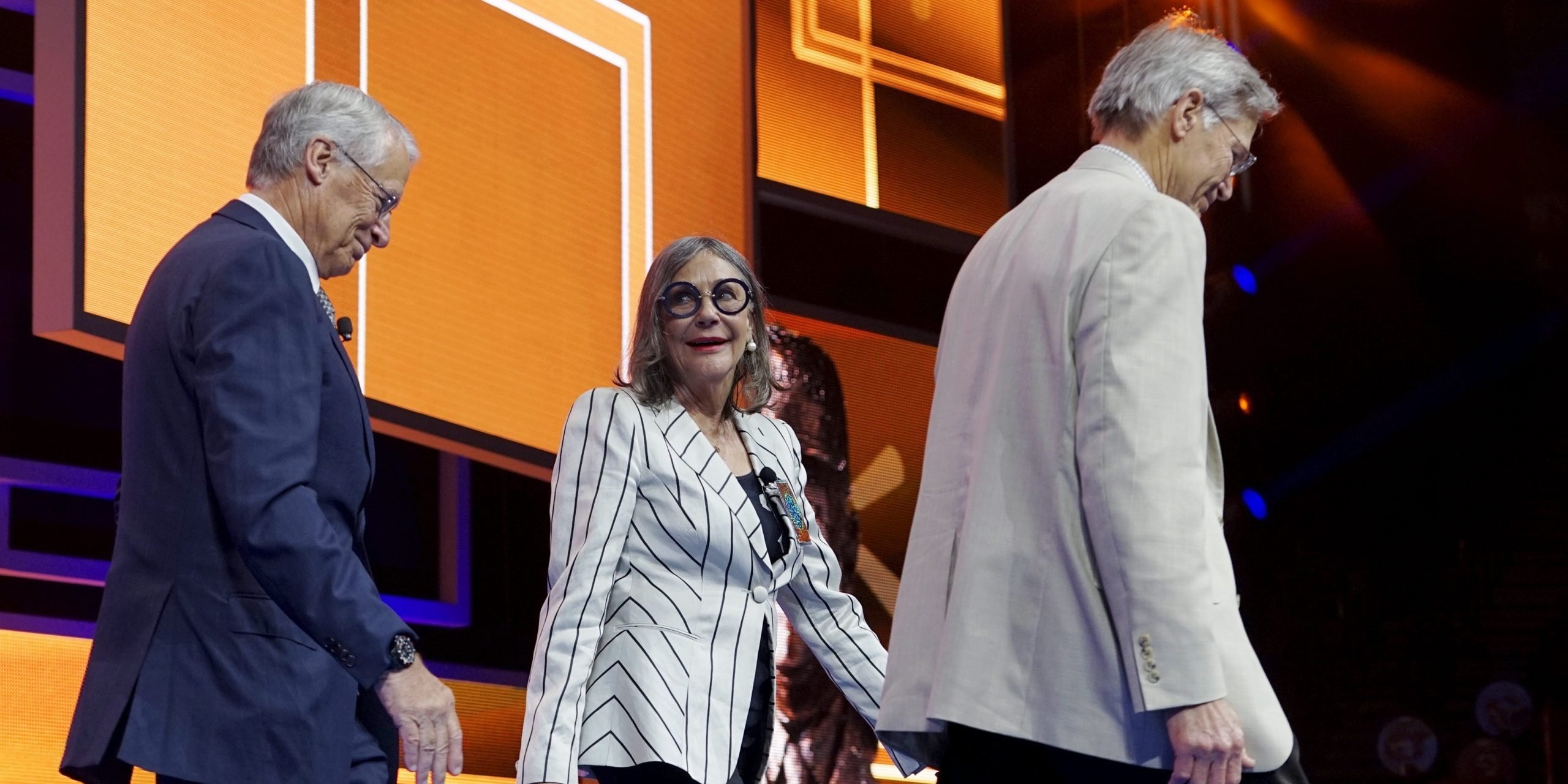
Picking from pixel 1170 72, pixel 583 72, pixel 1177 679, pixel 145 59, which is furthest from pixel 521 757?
pixel 583 72

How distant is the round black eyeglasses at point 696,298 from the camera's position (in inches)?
107

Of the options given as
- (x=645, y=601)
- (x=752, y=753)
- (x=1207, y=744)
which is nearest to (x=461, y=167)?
(x=645, y=601)

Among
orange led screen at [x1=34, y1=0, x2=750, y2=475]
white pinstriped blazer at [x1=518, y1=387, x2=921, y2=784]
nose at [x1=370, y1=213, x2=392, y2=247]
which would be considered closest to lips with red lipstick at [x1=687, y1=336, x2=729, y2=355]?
white pinstriped blazer at [x1=518, y1=387, x2=921, y2=784]

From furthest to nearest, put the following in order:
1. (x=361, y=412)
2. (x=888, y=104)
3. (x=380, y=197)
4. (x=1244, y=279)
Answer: (x=1244, y=279)
(x=888, y=104)
(x=380, y=197)
(x=361, y=412)

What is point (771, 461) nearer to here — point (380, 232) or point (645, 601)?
point (645, 601)

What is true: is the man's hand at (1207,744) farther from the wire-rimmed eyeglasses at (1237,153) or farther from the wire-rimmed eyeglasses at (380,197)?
the wire-rimmed eyeglasses at (380,197)

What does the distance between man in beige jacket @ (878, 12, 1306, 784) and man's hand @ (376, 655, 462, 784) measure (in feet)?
1.54

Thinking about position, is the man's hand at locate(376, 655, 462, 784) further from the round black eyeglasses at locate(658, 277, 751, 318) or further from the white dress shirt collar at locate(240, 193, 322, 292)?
the round black eyeglasses at locate(658, 277, 751, 318)

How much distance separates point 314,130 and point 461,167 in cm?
159

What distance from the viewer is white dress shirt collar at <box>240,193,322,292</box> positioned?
203 cm

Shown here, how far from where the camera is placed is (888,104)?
4.92 metres

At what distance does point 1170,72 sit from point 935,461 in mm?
542

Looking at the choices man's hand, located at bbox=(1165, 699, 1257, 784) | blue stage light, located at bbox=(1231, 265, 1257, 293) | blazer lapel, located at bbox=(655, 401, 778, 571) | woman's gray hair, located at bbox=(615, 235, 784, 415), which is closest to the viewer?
man's hand, located at bbox=(1165, 699, 1257, 784)

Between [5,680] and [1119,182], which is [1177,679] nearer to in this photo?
[1119,182]
